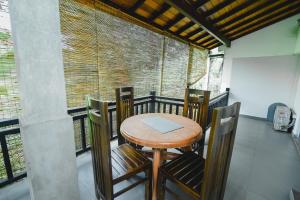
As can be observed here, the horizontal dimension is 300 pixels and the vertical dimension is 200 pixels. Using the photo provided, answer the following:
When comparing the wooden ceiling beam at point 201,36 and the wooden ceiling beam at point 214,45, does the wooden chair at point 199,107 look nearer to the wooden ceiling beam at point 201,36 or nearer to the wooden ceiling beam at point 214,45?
the wooden ceiling beam at point 201,36

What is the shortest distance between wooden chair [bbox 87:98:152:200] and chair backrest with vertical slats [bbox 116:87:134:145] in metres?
0.53

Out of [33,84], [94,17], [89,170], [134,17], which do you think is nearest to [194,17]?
[134,17]

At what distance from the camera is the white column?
0.90 metres

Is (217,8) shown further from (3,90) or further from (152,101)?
(3,90)

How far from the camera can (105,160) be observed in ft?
3.51

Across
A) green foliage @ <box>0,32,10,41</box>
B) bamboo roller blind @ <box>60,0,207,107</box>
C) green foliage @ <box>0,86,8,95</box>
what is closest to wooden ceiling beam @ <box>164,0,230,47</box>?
bamboo roller blind @ <box>60,0,207,107</box>

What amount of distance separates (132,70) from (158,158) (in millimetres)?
2057

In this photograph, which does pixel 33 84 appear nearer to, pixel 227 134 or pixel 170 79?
pixel 227 134

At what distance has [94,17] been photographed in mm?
2295

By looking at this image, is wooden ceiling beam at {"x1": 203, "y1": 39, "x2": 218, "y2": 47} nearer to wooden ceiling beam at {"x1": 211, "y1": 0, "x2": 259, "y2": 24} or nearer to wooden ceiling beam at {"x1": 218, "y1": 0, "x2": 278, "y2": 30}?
wooden ceiling beam at {"x1": 218, "y1": 0, "x2": 278, "y2": 30}

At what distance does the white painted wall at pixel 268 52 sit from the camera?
4.27m

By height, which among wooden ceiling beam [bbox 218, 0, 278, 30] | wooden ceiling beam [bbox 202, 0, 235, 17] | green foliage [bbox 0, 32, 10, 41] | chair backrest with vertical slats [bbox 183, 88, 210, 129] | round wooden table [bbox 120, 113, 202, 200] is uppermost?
wooden ceiling beam [bbox 218, 0, 278, 30]

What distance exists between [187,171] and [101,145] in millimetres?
830

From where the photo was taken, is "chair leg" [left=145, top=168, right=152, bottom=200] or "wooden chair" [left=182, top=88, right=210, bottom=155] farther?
"wooden chair" [left=182, top=88, right=210, bottom=155]
